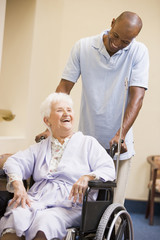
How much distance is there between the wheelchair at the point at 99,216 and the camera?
1822 millimetres

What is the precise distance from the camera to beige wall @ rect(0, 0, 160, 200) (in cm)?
423

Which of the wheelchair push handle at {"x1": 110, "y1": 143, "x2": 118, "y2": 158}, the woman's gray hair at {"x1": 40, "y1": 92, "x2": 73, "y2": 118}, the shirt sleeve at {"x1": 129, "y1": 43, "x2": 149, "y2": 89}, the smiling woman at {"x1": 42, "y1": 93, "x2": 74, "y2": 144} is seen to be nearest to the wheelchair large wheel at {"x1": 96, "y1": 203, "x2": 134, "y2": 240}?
the wheelchair push handle at {"x1": 110, "y1": 143, "x2": 118, "y2": 158}

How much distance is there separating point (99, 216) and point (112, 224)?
0.09 metres

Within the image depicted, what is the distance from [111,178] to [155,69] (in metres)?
3.11

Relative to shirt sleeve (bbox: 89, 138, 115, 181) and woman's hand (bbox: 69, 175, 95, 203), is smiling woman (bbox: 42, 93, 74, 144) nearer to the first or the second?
shirt sleeve (bbox: 89, 138, 115, 181)

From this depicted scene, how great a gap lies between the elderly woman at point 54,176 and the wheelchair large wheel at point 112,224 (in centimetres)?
15

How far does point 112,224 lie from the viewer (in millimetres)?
1883

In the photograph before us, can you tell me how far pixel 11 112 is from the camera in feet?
14.0

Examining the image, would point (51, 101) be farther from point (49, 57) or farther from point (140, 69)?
point (49, 57)

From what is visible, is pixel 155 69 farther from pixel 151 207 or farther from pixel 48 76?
pixel 151 207

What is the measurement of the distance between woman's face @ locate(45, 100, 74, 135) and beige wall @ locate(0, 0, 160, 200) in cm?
162

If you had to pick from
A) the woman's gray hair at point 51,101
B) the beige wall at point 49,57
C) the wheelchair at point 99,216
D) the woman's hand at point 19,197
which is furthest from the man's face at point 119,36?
the beige wall at point 49,57

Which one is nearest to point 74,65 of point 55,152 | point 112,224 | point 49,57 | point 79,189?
point 55,152

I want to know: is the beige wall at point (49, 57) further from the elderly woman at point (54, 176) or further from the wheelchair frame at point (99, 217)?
the wheelchair frame at point (99, 217)
